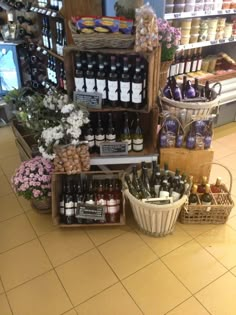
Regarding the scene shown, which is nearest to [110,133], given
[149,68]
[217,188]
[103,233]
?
[149,68]

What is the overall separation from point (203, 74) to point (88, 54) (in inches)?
73.8

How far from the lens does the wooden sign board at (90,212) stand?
2061 millimetres

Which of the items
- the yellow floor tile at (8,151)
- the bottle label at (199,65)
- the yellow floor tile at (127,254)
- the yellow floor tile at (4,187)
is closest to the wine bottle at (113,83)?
the yellow floor tile at (127,254)

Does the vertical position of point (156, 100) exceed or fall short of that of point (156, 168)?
it exceeds it

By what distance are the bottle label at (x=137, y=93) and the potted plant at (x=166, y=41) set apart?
1.13 ft

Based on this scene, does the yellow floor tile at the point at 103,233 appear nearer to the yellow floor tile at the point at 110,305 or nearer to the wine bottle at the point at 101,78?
the yellow floor tile at the point at 110,305

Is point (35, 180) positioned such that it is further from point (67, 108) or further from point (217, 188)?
point (217, 188)

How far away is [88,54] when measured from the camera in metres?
1.93

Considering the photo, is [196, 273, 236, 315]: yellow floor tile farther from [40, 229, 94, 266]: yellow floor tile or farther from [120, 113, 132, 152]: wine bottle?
[120, 113, 132, 152]: wine bottle

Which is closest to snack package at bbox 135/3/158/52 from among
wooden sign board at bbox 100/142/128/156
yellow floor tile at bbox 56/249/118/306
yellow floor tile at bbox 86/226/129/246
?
wooden sign board at bbox 100/142/128/156

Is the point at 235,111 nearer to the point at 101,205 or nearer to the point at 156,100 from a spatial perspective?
the point at 156,100

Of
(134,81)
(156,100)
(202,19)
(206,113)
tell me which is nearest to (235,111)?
(202,19)

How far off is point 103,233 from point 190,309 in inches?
31.4

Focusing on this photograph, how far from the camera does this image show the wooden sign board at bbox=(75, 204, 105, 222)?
2061 mm
